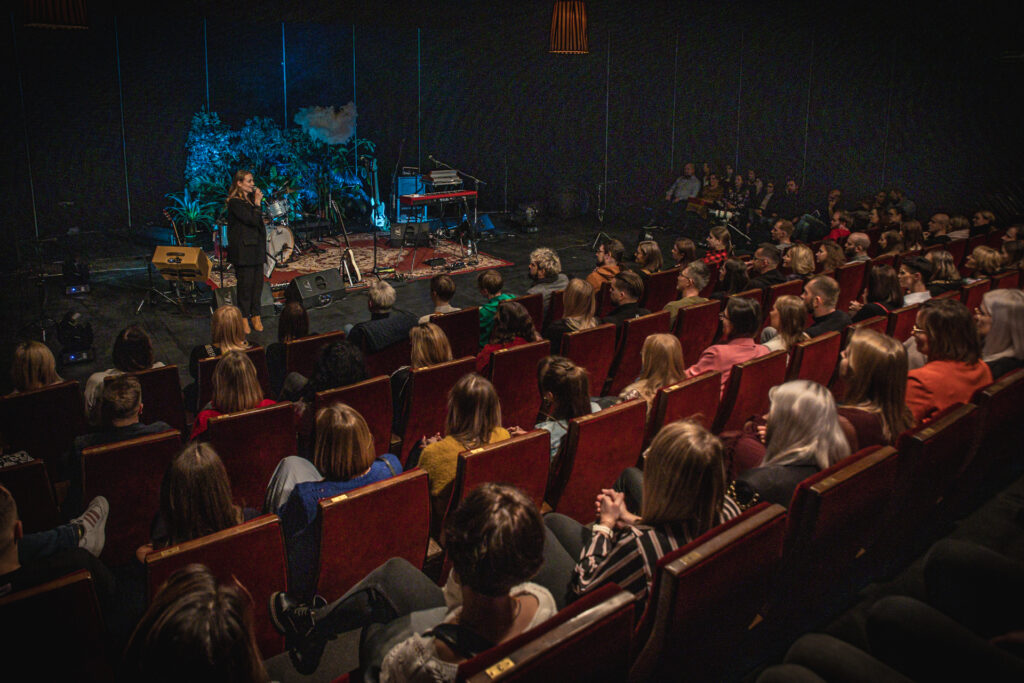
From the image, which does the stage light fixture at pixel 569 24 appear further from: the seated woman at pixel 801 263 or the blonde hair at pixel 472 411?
the blonde hair at pixel 472 411

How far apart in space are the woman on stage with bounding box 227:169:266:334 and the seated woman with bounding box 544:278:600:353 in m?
2.96

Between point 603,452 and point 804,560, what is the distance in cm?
90

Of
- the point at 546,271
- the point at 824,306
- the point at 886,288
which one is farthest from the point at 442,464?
the point at 886,288

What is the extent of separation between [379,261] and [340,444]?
272 inches

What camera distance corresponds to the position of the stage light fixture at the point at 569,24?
20.0ft

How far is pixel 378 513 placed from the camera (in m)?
2.23

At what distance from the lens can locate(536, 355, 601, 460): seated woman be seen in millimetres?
2861

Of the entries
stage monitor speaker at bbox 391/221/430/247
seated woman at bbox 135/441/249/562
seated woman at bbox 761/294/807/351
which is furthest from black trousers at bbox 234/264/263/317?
seated woman at bbox 761/294/807/351

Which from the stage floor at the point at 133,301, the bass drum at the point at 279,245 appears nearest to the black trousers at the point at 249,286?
the stage floor at the point at 133,301

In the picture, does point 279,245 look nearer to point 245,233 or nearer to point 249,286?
point 249,286

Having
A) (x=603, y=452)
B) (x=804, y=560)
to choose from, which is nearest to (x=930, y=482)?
(x=804, y=560)

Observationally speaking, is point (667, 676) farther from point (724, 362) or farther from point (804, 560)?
point (724, 362)

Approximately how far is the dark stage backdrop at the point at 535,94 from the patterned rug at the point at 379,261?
2325mm

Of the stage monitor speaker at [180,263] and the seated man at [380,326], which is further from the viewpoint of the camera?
the stage monitor speaker at [180,263]
